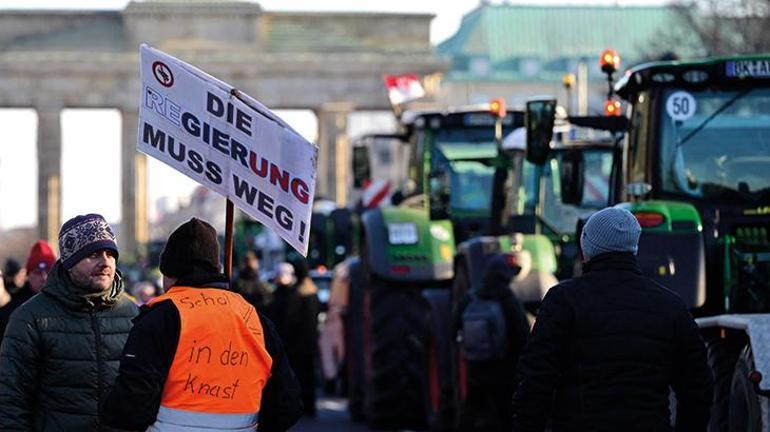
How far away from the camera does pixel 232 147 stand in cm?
905

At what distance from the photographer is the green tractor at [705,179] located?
12656 millimetres

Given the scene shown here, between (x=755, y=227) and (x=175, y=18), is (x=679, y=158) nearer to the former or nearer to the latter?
(x=755, y=227)

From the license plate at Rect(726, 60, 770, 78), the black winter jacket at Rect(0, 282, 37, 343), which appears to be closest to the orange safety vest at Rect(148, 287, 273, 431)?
the black winter jacket at Rect(0, 282, 37, 343)

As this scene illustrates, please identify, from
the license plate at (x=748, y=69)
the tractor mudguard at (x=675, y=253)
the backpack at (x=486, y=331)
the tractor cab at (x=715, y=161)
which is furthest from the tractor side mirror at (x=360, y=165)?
the tractor mudguard at (x=675, y=253)

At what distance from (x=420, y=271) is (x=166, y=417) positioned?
1123 centimetres

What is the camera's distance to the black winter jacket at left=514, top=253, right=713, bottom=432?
28.5 ft

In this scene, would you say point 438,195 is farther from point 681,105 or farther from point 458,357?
point 681,105

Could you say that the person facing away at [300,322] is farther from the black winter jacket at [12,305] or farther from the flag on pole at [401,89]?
the black winter jacket at [12,305]

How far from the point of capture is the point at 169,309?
8273 mm

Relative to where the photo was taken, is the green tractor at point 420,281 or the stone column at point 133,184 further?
the stone column at point 133,184

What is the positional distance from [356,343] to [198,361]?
13621 mm

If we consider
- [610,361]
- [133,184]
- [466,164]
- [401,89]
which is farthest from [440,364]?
[133,184]

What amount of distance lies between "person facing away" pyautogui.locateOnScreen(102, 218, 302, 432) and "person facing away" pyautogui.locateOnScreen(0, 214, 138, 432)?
0.78 meters

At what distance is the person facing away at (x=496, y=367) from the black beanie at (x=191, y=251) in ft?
20.8
